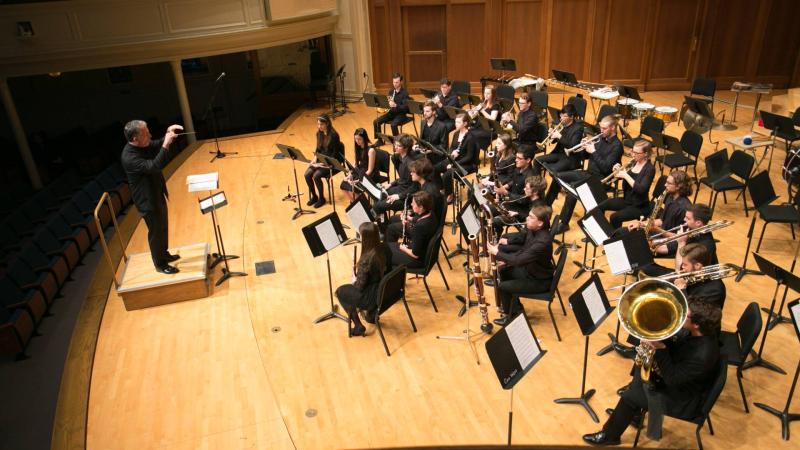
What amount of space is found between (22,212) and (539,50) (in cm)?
1171

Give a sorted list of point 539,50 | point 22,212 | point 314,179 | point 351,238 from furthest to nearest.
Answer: point 539,50, point 22,212, point 314,179, point 351,238

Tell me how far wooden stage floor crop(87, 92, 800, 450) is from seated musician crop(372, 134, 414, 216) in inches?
32.4

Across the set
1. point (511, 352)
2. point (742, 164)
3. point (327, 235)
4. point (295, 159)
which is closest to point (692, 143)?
point (742, 164)

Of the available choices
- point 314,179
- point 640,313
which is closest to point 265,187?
point 314,179

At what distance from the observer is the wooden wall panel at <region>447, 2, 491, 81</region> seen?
47.5ft

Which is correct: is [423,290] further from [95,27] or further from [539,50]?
[539,50]

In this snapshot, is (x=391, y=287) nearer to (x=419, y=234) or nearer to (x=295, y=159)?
(x=419, y=234)

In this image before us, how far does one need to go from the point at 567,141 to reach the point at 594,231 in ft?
10.5

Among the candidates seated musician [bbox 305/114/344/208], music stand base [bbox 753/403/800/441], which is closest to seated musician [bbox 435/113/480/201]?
seated musician [bbox 305/114/344/208]

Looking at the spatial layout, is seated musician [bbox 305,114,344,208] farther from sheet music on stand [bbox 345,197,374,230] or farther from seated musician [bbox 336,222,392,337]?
seated musician [bbox 336,222,392,337]

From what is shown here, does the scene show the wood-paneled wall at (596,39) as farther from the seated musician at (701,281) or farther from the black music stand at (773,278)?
the seated musician at (701,281)

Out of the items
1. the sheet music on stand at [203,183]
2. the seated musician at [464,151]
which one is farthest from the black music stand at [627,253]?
the sheet music on stand at [203,183]

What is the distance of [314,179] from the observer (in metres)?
8.98

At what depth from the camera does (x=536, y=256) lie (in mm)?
5379
